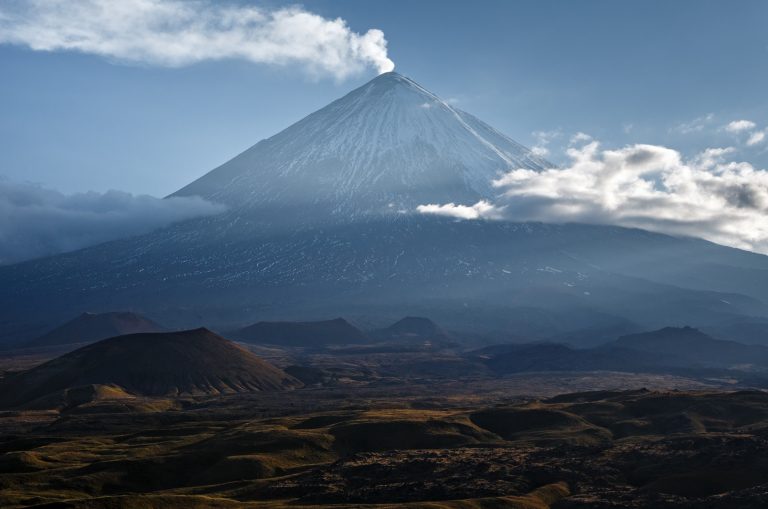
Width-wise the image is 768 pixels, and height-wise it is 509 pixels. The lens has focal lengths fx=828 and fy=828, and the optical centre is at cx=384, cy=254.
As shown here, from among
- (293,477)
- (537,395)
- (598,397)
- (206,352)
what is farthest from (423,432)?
(206,352)

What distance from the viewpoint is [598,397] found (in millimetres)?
136625

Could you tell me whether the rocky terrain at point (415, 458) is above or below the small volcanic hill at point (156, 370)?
below

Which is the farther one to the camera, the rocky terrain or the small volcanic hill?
the small volcanic hill

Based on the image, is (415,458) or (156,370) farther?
(156,370)

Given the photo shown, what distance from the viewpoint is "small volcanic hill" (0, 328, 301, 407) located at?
549ft

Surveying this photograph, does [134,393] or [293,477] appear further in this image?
[134,393]

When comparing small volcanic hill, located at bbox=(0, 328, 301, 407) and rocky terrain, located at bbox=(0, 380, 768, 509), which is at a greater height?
small volcanic hill, located at bbox=(0, 328, 301, 407)

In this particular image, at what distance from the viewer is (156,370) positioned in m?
177

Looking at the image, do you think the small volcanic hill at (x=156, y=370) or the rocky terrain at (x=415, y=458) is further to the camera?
the small volcanic hill at (x=156, y=370)

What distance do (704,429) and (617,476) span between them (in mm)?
32164

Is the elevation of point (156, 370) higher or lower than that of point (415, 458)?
higher

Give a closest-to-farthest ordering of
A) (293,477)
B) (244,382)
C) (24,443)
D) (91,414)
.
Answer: (293,477)
(24,443)
(91,414)
(244,382)

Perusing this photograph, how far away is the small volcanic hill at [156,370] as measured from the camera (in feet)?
549

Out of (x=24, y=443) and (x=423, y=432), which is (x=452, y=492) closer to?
(x=423, y=432)
